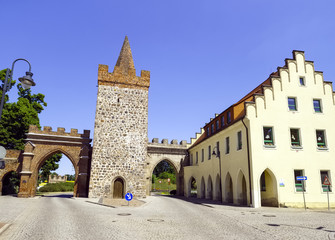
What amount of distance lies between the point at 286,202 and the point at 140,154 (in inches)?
603

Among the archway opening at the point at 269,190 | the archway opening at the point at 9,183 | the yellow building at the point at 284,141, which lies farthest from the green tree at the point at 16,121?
the archway opening at the point at 269,190

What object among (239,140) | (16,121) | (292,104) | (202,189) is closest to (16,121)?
(16,121)

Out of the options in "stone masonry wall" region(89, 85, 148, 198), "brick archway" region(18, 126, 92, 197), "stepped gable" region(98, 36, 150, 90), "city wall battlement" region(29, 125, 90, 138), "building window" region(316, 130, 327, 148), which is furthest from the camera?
"stepped gable" region(98, 36, 150, 90)

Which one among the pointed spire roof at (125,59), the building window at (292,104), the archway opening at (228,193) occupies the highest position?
the pointed spire roof at (125,59)

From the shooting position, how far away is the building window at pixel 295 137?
69.0 ft

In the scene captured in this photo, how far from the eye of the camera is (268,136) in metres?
20.8

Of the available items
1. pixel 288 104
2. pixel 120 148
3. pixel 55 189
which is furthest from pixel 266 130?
pixel 55 189

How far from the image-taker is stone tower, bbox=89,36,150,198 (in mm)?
27681

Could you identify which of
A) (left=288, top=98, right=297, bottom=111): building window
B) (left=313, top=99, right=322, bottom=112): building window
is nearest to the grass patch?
(left=288, top=98, right=297, bottom=111): building window

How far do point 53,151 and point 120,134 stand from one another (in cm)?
784

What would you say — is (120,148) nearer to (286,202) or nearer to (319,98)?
(286,202)

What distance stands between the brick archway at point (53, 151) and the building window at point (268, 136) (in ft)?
61.5

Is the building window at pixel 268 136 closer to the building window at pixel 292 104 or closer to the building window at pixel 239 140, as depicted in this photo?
the building window at pixel 239 140

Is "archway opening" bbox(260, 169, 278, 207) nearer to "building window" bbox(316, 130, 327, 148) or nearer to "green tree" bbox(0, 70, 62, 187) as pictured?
"building window" bbox(316, 130, 327, 148)
